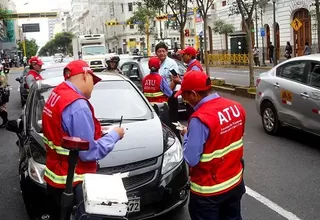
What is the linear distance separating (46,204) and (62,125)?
156cm

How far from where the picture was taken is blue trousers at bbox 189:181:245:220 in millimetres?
3197

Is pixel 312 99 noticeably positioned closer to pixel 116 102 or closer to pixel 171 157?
pixel 116 102

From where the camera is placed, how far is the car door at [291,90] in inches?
298

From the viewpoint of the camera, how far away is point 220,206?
331 centimetres

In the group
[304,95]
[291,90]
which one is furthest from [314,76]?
[291,90]

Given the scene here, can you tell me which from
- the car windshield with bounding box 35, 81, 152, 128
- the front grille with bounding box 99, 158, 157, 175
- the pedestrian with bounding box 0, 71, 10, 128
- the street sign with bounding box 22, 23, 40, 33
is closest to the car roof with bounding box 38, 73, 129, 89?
the car windshield with bounding box 35, 81, 152, 128

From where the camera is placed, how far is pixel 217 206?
10.6 ft

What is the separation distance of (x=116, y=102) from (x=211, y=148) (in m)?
2.96

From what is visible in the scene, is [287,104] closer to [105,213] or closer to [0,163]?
[0,163]

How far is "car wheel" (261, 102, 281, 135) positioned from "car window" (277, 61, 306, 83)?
0.66m

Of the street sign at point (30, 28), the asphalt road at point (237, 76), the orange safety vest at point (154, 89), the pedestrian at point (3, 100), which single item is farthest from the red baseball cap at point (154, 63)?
the street sign at point (30, 28)

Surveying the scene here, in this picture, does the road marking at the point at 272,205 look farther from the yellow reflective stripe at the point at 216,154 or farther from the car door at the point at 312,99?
the car door at the point at 312,99

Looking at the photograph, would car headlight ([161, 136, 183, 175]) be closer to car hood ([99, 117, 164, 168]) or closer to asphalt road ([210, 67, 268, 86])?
car hood ([99, 117, 164, 168])

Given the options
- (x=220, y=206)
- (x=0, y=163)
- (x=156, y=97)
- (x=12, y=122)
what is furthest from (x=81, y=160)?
(x=0, y=163)
